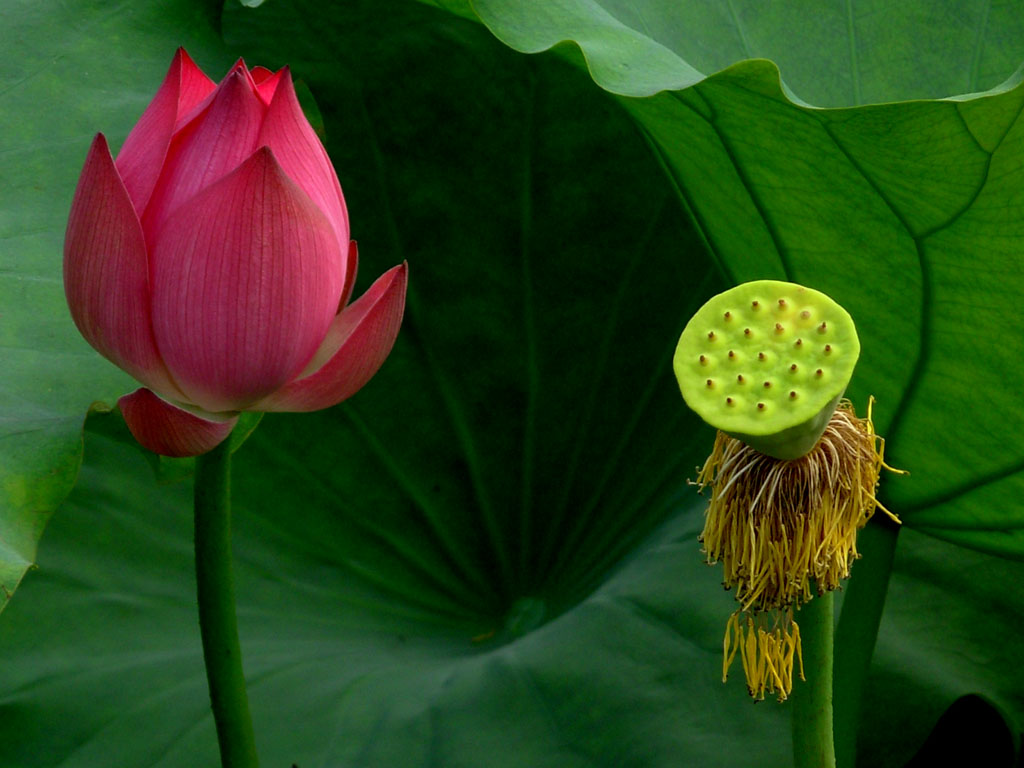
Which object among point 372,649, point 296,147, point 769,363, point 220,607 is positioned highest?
point 296,147

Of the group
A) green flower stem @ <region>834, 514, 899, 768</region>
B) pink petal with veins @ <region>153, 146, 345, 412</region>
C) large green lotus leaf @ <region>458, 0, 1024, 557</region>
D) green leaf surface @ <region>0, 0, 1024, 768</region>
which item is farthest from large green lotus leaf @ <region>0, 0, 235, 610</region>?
green flower stem @ <region>834, 514, 899, 768</region>

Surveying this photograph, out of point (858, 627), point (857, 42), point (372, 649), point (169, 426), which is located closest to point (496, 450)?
point (372, 649)

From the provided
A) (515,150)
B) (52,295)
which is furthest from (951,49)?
(52,295)

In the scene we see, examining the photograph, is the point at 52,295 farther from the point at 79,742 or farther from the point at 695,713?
the point at 695,713

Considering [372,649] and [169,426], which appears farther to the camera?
[372,649]

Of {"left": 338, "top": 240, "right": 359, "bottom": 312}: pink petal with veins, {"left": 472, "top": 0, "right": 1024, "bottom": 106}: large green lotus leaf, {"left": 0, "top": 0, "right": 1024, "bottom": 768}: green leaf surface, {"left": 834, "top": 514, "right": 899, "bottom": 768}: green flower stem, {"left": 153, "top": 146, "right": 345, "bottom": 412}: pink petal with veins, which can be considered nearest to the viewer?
{"left": 153, "top": 146, "right": 345, "bottom": 412}: pink petal with veins

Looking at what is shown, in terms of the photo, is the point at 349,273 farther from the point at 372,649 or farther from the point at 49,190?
the point at 372,649

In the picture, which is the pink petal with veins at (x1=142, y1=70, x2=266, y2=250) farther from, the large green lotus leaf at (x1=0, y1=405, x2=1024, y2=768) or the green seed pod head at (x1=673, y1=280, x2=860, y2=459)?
the large green lotus leaf at (x1=0, y1=405, x2=1024, y2=768)

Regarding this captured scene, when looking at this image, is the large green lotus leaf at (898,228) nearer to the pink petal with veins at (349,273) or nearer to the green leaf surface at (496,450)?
the green leaf surface at (496,450)
